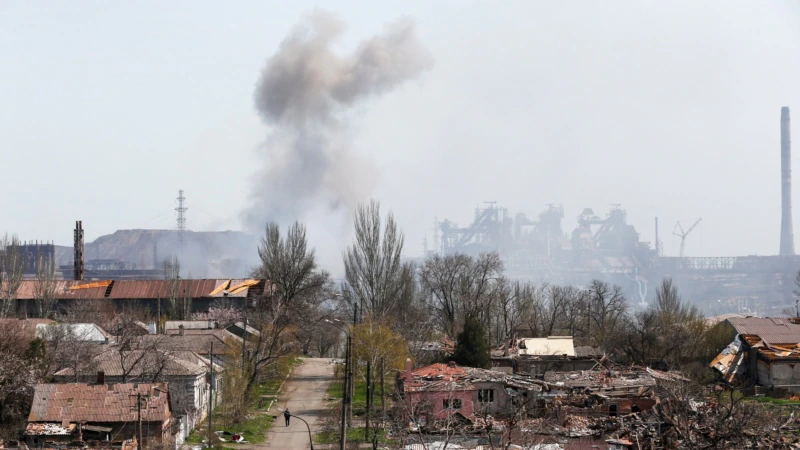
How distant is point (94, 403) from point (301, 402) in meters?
9.00

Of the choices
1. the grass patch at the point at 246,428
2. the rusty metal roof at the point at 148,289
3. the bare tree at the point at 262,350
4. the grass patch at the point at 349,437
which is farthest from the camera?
the rusty metal roof at the point at 148,289

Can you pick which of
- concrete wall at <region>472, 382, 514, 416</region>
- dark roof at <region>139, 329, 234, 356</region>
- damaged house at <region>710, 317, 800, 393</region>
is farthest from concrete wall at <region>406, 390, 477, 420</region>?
damaged house at <region>710, 317, 800, 393</region>

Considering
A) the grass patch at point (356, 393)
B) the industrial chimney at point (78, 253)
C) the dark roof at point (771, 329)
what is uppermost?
the industrial chimney at point (78, 253)

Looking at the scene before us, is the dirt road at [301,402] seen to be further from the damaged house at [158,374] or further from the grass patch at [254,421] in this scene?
the damaged house at [158,374]

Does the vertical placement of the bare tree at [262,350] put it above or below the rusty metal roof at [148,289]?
below

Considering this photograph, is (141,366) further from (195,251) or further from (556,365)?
(195,251)

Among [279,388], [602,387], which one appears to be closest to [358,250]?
[279,388]

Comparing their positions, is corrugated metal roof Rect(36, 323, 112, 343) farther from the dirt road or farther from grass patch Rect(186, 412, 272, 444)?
grass patch Rect(186, 412, 272, 444)

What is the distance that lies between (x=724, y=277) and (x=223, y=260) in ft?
342

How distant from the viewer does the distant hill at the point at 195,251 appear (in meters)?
138

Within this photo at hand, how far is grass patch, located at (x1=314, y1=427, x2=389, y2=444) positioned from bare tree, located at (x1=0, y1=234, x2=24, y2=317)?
22938 mm

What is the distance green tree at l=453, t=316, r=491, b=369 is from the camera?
108ft

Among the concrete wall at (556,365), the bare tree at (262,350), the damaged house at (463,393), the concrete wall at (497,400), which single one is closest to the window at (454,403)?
the damaged house at (463,393)

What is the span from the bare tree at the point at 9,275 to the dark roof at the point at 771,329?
3016cm
